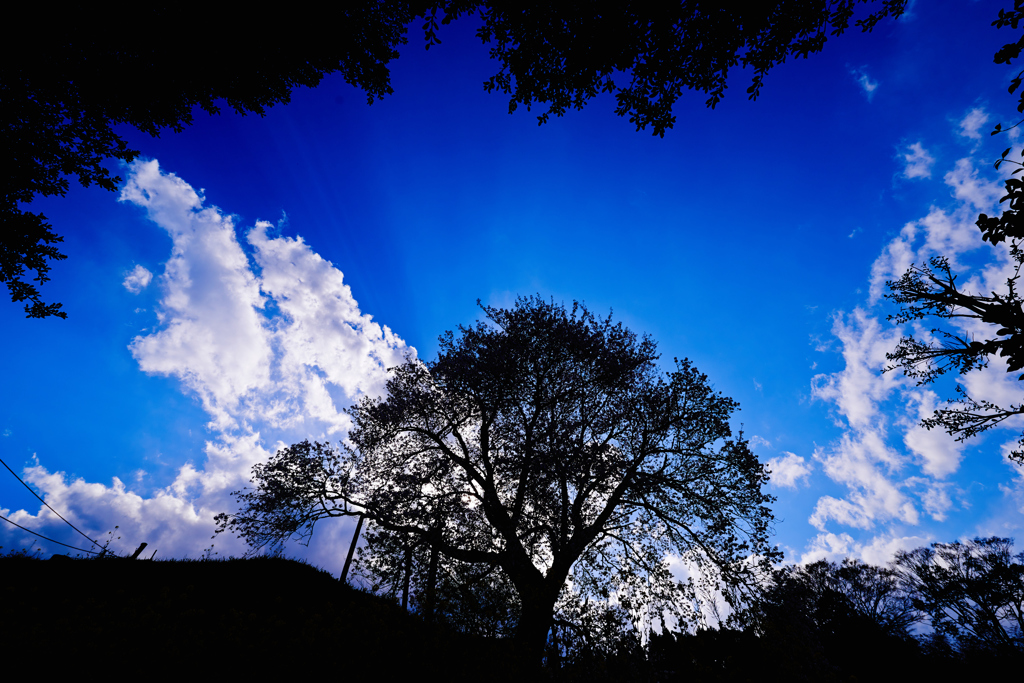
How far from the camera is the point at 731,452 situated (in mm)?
12484

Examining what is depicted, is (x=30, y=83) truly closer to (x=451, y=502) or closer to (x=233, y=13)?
(x=233, y=13)

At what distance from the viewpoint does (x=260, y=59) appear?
366 inches

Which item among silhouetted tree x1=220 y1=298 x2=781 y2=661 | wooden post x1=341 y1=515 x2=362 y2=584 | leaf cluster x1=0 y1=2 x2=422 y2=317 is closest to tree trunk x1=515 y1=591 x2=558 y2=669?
silhouetted tree x1=220 y1=298 x2=781 y2=661

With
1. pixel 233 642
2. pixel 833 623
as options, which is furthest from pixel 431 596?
pixel 833 623

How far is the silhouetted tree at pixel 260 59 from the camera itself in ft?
22.9

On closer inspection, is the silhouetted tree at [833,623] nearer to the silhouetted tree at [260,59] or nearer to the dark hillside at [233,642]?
the dark hillside at [233,642]

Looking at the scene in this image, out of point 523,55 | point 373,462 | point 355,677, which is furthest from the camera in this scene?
point 373,462

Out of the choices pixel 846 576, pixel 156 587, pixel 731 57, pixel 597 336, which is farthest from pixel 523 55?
pixel 846 576

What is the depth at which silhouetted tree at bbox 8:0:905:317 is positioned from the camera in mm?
6988

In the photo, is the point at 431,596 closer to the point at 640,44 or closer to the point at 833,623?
the point at 640,44

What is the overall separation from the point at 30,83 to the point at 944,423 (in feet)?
89.4

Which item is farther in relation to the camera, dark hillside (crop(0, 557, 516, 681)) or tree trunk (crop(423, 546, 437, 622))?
tree trunk (crop(423, 546, 437, 622))

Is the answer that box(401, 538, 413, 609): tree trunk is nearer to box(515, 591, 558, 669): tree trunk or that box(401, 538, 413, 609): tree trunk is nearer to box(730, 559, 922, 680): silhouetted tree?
box(515, 591, 558, 669): tree trunk

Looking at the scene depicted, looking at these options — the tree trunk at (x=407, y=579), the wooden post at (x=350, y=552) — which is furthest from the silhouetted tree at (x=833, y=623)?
the wooden post at (x=350, y=552)
